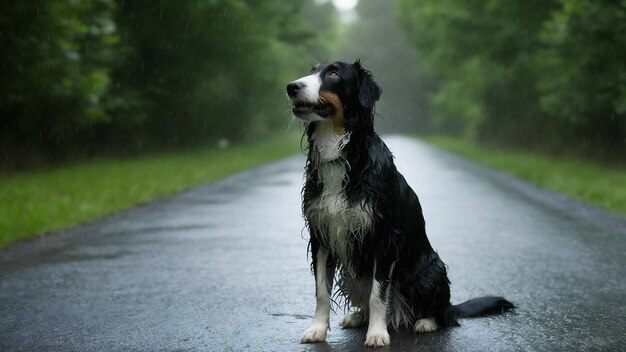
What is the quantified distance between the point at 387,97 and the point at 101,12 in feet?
250

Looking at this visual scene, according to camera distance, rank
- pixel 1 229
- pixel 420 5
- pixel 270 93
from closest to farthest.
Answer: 1. pixel 1 229
2. pixel 270 93
3. pixel 420 5

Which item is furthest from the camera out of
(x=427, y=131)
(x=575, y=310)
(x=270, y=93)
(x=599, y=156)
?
(x=427, y=131)

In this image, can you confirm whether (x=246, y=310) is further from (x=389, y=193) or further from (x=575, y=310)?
(x=575, y=310)

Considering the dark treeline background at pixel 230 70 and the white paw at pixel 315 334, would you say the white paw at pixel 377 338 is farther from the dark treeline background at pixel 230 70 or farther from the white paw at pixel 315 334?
the dark treeline background at pixel 230 70

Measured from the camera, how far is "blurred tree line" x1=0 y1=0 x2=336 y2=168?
1673 centimetres

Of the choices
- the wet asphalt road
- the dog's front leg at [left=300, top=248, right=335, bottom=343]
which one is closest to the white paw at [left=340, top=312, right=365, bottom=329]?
the wet asphalt road

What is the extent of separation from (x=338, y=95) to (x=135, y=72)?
26614 millimetres

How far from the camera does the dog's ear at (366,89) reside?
4.41 metres

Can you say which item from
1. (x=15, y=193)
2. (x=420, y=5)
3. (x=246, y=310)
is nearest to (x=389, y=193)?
(x=246, y=310)

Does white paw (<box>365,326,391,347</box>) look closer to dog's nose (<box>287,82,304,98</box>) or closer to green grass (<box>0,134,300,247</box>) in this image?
dog's nose (<box>287,82,304,98</box>)

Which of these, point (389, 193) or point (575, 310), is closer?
point (389, 193)

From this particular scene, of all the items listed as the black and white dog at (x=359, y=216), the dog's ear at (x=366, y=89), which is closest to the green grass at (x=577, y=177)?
the black and white dog at (x=359, y=216)

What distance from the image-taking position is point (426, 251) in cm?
495

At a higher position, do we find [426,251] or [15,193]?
[426,251]
